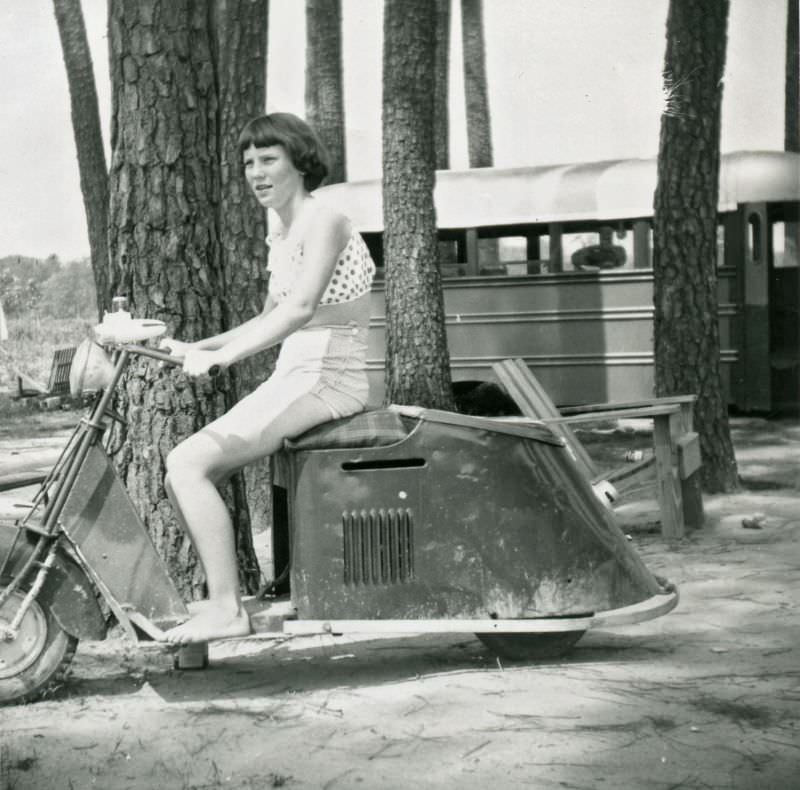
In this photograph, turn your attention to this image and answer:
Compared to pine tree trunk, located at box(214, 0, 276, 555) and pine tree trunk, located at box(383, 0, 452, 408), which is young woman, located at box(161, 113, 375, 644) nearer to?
pine tree trunk, located at box(214, 0, 276, 555)

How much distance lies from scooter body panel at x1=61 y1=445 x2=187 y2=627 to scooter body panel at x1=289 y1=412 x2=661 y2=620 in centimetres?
43

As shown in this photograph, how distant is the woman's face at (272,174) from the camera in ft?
13.6

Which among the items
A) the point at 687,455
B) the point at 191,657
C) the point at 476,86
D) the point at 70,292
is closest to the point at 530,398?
the point at 687,455

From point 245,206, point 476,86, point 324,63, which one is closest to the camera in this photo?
point 245,206

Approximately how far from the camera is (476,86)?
18.2 m

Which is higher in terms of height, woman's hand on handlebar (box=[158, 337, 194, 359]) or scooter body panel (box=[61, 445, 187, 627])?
woman's hand on handlebar (box=[158, 337, 194, 359])

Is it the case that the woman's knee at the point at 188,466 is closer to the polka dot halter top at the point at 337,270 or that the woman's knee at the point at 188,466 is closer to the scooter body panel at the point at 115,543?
the scooter body panel at the point at 115,543

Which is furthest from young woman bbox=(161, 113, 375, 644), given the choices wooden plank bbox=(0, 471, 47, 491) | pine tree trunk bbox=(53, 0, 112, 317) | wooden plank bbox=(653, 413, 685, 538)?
pine tree trunk bbox=(53, 0, 112, 317)

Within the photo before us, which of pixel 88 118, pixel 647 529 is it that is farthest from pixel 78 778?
pixel 88 118

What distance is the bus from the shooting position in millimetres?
13992

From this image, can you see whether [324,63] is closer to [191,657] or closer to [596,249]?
[596,249]

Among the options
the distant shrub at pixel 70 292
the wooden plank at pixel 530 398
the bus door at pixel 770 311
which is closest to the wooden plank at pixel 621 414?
the wooden plank at pixel 530 398

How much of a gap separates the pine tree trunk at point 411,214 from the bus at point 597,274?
3.26 metres

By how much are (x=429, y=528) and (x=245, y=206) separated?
3.97 m
